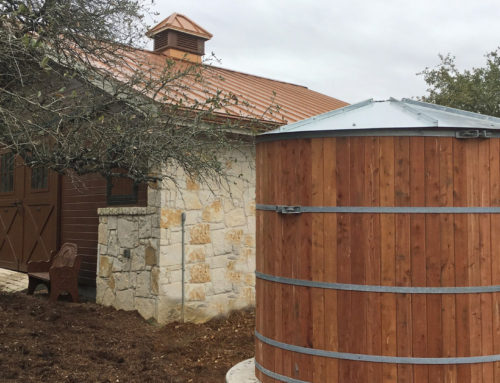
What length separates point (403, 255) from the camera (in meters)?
3.78

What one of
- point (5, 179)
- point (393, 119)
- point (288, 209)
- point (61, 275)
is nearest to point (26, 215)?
point (5, 179)

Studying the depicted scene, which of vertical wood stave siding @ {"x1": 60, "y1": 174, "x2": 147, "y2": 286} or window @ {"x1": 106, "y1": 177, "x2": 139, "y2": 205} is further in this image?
vertical wood stave siding @ {"x1": 60, "y1": 174, "x2": 147, "y2": 286}

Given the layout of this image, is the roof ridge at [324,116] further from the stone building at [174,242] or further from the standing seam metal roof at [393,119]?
the stone building at [174,242]

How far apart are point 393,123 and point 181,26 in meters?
Result: 9.46

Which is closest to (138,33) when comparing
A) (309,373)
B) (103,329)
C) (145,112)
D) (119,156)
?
(145,112)

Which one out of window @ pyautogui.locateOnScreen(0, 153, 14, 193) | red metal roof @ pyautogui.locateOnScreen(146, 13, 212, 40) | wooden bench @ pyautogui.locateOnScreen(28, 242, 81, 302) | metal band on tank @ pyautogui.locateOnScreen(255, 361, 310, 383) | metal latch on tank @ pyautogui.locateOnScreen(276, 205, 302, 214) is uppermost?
red metal roof @ pyautogui.locateOnScreen(146, 13, 212, 40)

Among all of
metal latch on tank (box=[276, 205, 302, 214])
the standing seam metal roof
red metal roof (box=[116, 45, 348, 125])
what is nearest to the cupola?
red metal roof (box=[116, 45, 348, 125])

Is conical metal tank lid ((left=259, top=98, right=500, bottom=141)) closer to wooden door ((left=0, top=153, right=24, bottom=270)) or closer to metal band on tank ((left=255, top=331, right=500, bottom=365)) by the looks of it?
metal band on tank ((left=255, top=331, right=500, bottom=365))

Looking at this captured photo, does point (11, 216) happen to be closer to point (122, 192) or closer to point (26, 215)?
point (26, 215)

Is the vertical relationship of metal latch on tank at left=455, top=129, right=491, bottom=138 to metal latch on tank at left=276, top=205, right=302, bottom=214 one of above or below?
above

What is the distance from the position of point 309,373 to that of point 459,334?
3.54 feet

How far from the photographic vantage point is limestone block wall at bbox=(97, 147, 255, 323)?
730 centimetres

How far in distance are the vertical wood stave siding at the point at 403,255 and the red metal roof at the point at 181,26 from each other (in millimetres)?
9236

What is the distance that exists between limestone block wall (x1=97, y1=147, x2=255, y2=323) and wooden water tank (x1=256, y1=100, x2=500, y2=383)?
313cm
